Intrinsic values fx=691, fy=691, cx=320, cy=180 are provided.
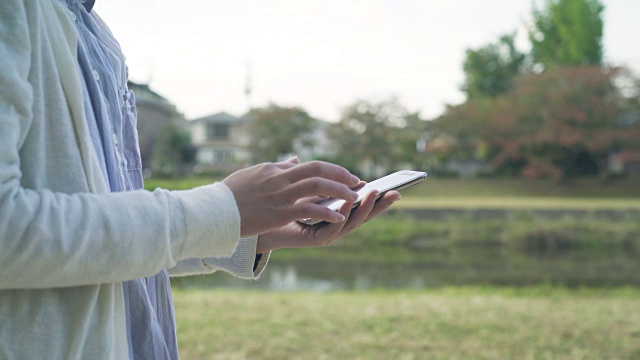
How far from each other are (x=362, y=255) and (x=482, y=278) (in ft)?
10.3

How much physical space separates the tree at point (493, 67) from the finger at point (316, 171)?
2937 cm

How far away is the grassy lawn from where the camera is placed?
3.05m

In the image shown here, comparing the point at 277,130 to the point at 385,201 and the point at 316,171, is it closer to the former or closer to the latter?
the point at 385,201

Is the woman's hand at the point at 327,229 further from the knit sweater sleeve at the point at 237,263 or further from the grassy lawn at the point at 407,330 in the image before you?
the grassy lawn at the point at 407,330

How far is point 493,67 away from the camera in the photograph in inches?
1153

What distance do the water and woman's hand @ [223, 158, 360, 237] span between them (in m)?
7.12

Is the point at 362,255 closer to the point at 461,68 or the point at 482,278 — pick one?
the point at 482,278

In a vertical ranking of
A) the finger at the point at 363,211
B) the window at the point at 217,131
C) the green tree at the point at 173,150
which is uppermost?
the window at the point at 217,131

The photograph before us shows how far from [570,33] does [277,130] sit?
475 inches

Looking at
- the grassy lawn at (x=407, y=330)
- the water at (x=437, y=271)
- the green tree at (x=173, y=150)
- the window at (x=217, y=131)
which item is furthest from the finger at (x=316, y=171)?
the window at (x=217, y=131)

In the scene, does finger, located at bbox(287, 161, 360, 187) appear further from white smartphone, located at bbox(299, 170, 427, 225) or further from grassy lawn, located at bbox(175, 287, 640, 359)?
grassy lawn, located at bbox(175, 287, 640, 359)

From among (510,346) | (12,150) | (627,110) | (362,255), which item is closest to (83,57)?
(12,150)

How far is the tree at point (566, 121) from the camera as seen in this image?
2133cm

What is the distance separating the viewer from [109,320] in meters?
0.71
